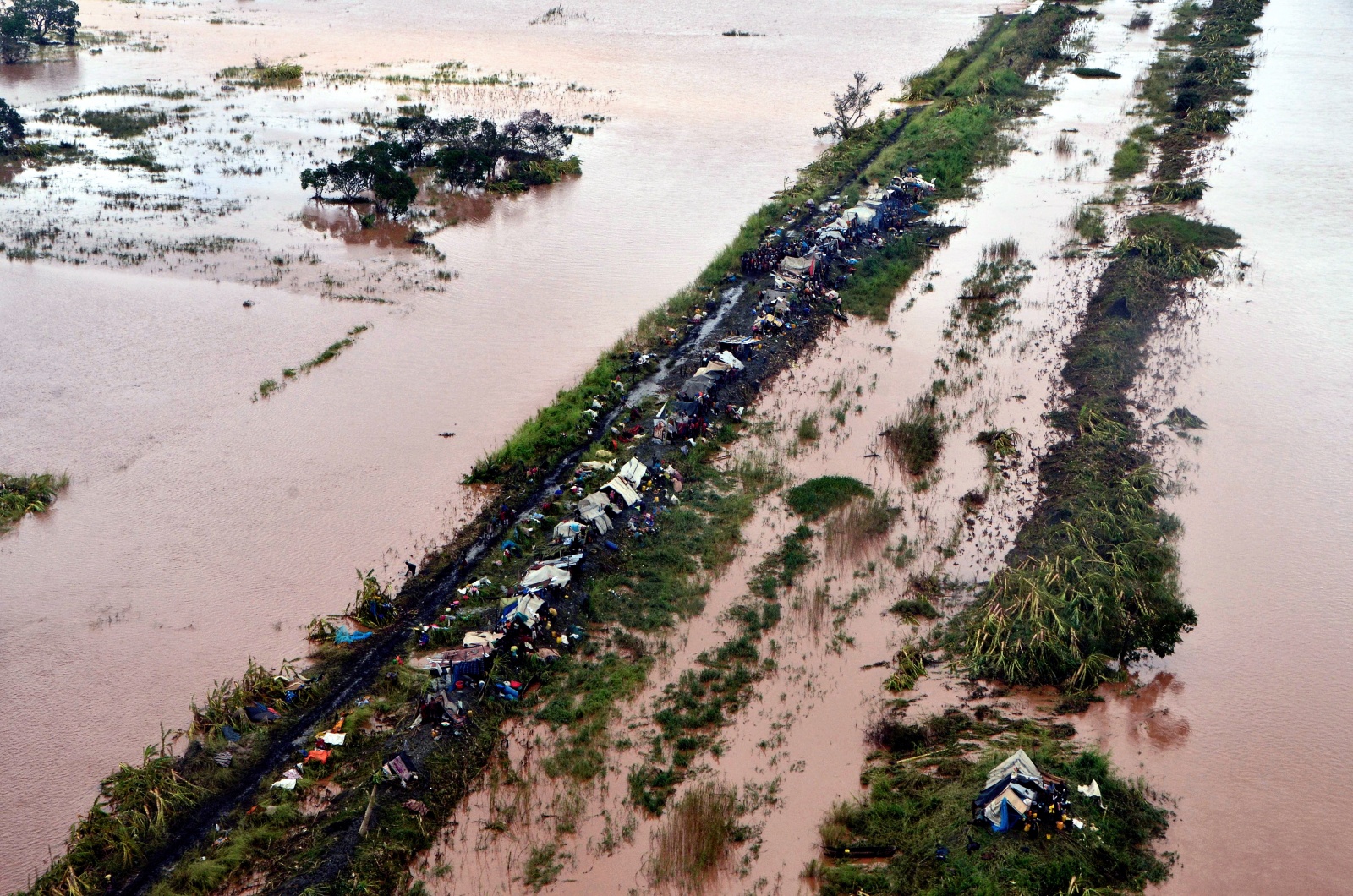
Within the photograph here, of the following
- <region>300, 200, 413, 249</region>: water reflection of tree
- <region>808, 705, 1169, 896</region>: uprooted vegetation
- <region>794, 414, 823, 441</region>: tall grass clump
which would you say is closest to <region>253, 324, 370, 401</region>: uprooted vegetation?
<region>300, 200, 413, 249</region>: water reflection of tree

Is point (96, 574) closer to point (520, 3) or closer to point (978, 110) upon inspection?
point (978, 110)

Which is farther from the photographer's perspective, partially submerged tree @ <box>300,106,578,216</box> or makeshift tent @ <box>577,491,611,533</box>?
partially submerged tree @ <box>300,106,578,216</box>

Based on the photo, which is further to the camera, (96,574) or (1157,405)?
(1157,405)

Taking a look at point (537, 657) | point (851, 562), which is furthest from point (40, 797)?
point (851, 562)

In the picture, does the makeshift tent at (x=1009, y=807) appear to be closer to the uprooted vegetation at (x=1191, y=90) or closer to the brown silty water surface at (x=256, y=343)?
the brown silty water surface at (x=256, y=343)

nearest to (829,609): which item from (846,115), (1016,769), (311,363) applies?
(1016,769)

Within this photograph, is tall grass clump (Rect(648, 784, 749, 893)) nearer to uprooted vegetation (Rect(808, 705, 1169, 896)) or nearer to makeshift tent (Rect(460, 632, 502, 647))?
uprooted vegetation (Rect(808, 705, 1169, 896))
